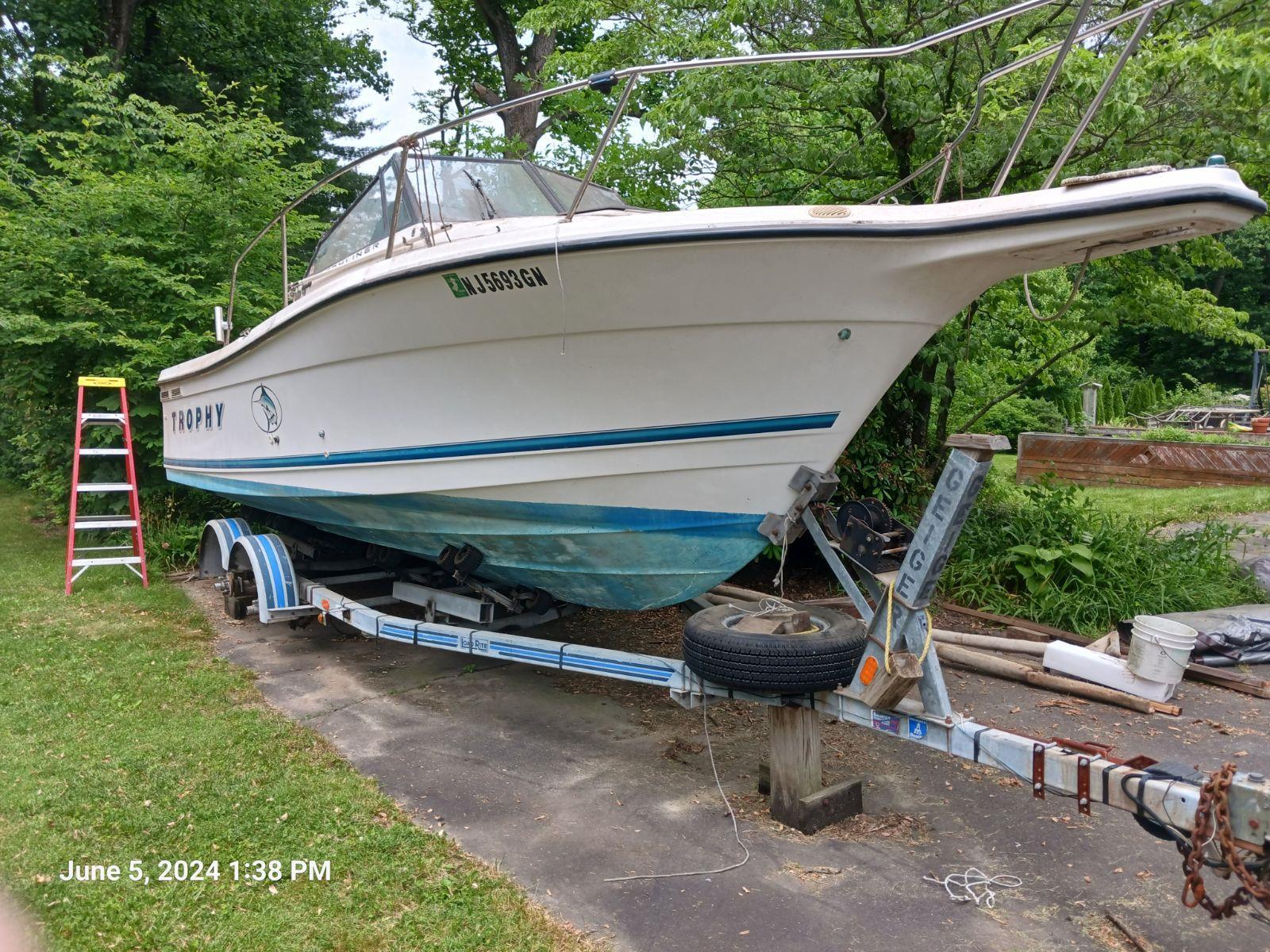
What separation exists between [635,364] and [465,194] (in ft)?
5.85

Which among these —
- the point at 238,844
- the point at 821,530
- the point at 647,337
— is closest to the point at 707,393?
the point at 647,337

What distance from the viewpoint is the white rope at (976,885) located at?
266cm

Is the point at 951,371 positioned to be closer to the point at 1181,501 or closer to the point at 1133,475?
the point at 1181,501

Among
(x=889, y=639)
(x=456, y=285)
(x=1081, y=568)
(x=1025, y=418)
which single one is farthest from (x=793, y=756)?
(x=1025, y=418)

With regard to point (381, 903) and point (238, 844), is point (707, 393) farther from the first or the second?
point (238, 844)

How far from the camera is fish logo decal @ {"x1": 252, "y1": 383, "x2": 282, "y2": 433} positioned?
4.88m

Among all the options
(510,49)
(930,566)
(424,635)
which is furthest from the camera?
(510,49)

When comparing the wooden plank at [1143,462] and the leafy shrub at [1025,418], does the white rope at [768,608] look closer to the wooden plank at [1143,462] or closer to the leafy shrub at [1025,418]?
the wooden plank at [1143,462]

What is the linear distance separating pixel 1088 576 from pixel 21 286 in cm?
946

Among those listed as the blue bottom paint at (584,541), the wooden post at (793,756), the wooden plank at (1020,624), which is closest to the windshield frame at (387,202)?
the blue bottom paint at (584,541)

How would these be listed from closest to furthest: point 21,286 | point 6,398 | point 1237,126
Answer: point 1237,126, point 21,286, point 6,398

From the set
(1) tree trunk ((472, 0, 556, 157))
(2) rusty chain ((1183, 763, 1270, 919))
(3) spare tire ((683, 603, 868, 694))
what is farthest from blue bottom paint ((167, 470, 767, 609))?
(1) tree trunk ((472, 0, 556, 157))

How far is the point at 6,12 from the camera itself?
13.8 meters

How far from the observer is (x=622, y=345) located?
3295 mm
